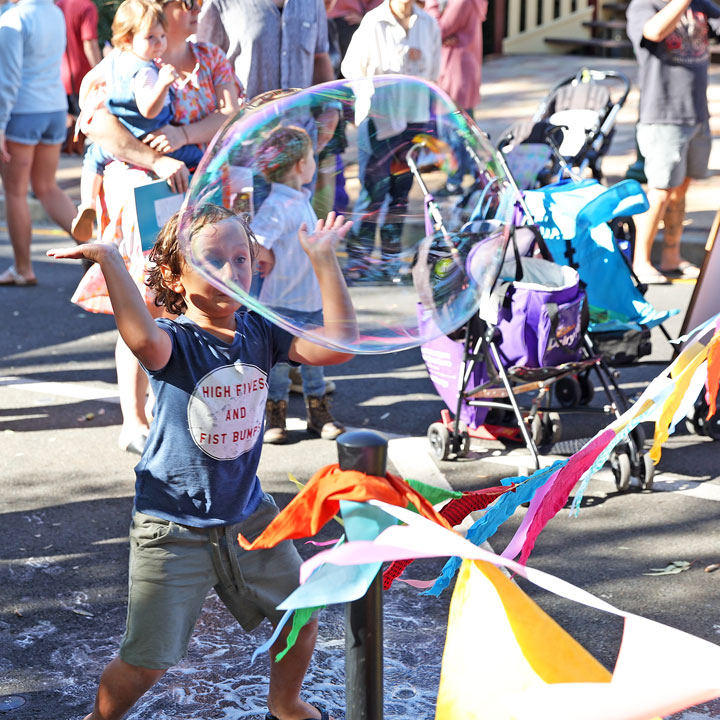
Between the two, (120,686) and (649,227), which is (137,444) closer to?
(120,686)

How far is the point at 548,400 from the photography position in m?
5.57

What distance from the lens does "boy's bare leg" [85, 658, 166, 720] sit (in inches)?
110

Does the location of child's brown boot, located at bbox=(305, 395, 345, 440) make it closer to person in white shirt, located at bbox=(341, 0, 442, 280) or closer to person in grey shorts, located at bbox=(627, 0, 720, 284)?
person in white shirt, located at bbox=(341, 0, 442, 280)

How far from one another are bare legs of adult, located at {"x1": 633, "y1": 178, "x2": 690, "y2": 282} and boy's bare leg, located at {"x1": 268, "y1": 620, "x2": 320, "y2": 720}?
220 inches

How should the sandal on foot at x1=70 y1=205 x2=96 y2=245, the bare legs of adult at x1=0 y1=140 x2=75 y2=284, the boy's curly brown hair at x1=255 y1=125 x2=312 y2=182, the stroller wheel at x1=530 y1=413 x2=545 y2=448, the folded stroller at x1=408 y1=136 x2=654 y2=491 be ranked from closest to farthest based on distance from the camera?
the boy's curly brown hair at x1=255 y1=125 x2=312 y2=182 < the sandal on foot at x1=70 y1=205 x2=96 y2=245 < the folded stroller at x1=408 y1=136 x2=654 y2=491 < the stroller wheel at x1=530 y1=413 x2=545 y2=448 < the bare legs of adult at x1=0 y1=140 x2=75 y2=284

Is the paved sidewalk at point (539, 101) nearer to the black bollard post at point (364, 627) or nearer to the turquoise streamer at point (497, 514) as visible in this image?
the turquoise streamer at point (497, 514)

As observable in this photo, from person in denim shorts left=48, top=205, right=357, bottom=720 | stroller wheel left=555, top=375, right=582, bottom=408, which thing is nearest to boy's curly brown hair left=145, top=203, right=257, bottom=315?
person in denim shorts left=48, top=205, right=357, bottom=720

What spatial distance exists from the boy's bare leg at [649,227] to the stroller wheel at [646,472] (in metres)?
3.59

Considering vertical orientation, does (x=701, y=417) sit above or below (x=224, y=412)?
below

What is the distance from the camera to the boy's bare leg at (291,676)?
9.59 feet

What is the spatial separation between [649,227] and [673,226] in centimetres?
39

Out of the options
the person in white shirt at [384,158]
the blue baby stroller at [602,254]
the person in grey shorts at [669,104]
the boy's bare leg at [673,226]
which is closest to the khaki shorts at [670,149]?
the person in grey shorts at [669,104]

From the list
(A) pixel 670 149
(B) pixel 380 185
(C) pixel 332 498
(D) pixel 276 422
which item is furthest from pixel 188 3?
(A) pixel 670 149

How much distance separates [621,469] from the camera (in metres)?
4.78
